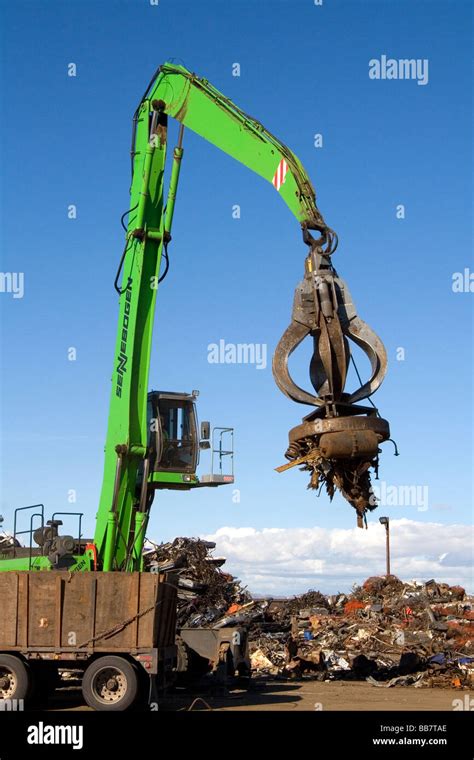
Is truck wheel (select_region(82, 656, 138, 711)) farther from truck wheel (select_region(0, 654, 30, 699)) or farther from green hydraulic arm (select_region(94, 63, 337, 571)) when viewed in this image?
green hydraulic arm (select_region(94, 63, 337, 571))

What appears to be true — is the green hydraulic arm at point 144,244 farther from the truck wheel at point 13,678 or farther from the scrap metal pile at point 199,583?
the scrap metal pile at point 199,583

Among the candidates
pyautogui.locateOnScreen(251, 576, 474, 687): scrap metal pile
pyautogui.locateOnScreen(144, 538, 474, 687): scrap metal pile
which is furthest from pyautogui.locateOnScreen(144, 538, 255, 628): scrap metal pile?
pyautogui.locateOnScreen(251, 576, 474, 687): scrap metal pile

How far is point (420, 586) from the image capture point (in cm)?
3072

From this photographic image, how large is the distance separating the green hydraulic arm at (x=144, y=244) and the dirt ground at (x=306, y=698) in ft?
7.63

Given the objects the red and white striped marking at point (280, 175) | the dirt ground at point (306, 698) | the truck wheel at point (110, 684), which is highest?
the red and white striped marking at point (280, 175)

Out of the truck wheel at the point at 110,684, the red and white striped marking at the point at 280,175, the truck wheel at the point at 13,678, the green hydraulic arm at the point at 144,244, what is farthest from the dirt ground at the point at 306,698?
the red and white striped marking at the point at 280,175

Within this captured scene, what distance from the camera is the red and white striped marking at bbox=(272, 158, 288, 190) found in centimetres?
1415

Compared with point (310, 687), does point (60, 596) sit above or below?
above

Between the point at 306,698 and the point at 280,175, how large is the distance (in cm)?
832

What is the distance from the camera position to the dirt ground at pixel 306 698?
1433cm
